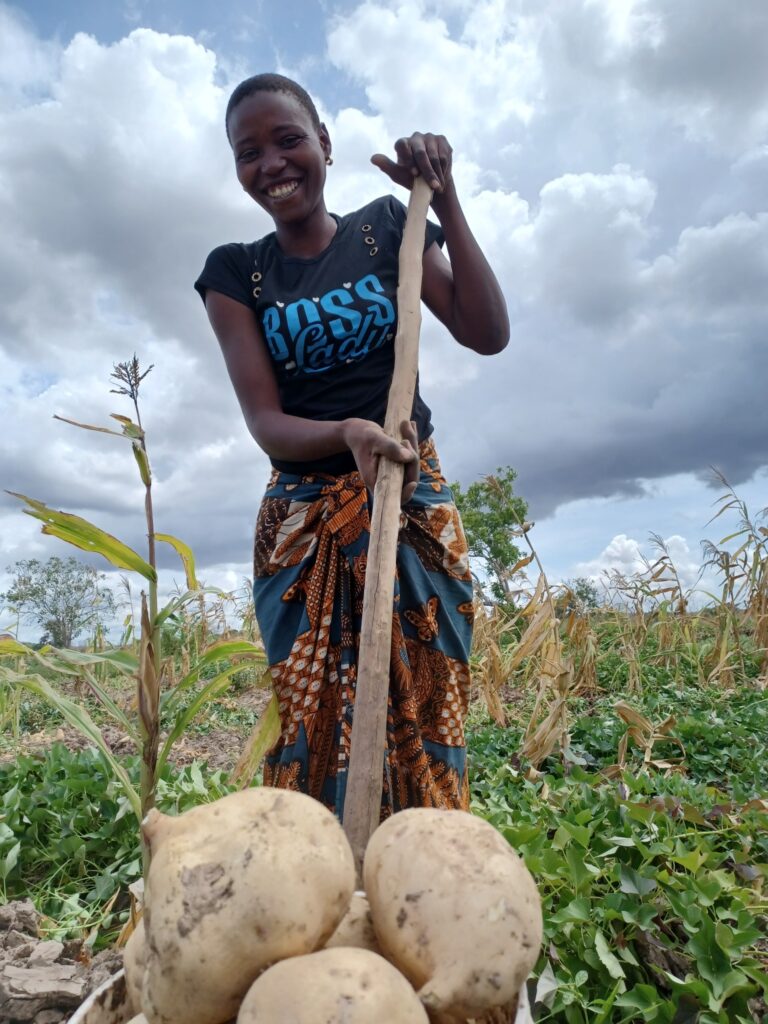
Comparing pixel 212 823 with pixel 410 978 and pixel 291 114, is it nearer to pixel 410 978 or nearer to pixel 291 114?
pixel 410 978

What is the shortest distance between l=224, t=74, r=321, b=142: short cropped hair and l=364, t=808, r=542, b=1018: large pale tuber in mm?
1912

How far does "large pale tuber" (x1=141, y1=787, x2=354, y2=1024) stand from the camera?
0.78 m

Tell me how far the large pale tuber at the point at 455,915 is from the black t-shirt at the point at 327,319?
47.0 inches

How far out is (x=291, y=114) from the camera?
1974 mm

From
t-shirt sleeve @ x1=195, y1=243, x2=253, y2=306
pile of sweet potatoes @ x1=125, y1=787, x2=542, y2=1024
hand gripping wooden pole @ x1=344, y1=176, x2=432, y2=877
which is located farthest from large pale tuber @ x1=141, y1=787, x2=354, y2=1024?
t-shirt sleeve @ x1=195, y1=243, x2=253, y2=306

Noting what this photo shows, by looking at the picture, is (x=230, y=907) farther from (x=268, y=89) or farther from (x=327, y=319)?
(x=268, y=89)

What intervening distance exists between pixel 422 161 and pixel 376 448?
39.5 inches

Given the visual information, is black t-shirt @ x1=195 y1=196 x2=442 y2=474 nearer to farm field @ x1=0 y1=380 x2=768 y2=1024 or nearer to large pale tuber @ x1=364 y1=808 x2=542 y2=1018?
farm field @ x1=0 y1=380 x2=768 y2=1024

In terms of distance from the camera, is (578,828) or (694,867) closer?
(694,867)

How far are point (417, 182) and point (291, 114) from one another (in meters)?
0.38

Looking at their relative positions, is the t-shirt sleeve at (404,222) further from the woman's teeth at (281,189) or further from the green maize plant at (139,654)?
the green maize plant at (139,654)

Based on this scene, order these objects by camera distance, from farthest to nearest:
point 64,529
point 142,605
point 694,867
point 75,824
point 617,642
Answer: point 617,642, point 75,824, point 694,867, point 64,529, point 142,605

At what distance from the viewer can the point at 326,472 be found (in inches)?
77.4

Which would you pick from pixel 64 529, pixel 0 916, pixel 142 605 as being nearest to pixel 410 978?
pixel 142 605
